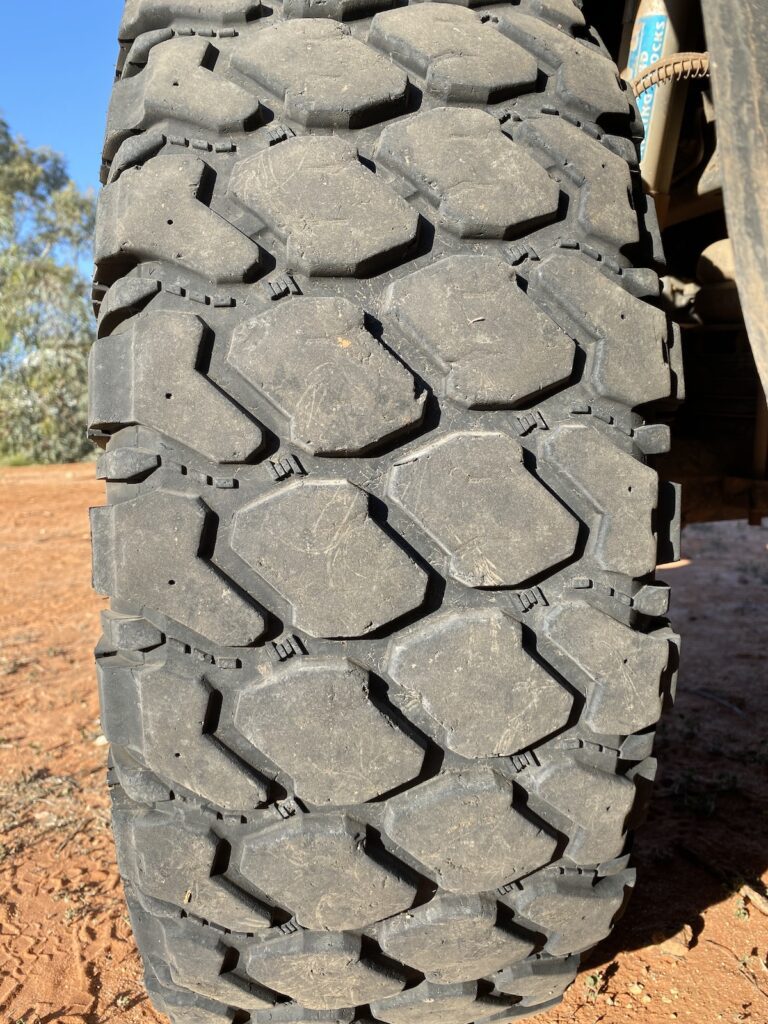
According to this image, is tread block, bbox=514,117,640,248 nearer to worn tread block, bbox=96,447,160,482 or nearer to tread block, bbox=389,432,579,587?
tread block, bbox=389,432,579,587

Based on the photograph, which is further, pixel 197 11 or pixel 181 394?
pixel 197 11

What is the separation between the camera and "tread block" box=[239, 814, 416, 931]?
1022 mm

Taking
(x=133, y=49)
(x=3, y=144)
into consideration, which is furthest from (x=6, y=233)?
(x=133, y=49)

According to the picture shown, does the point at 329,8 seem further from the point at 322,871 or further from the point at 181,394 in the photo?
the point at 322,871

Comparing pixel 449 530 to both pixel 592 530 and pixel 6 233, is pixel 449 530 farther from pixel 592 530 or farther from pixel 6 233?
pixel 6 233

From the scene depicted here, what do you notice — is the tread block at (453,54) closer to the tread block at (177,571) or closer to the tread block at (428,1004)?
the tread block at (177,571)

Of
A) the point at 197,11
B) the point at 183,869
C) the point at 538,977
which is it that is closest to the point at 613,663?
the point at 538,977

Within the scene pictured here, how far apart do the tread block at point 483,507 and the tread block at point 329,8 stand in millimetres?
637

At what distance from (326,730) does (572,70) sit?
99cm

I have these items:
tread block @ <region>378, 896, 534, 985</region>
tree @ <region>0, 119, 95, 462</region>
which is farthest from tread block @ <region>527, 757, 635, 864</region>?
tree @ <region>0, 119, 95, 462</region>

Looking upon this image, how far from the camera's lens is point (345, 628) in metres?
0.97

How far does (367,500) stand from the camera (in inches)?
38.0

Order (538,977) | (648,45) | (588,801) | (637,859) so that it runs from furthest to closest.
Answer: (637,859) < (648,45) < (538,977) < (588,801)

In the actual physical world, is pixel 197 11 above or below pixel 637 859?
above
